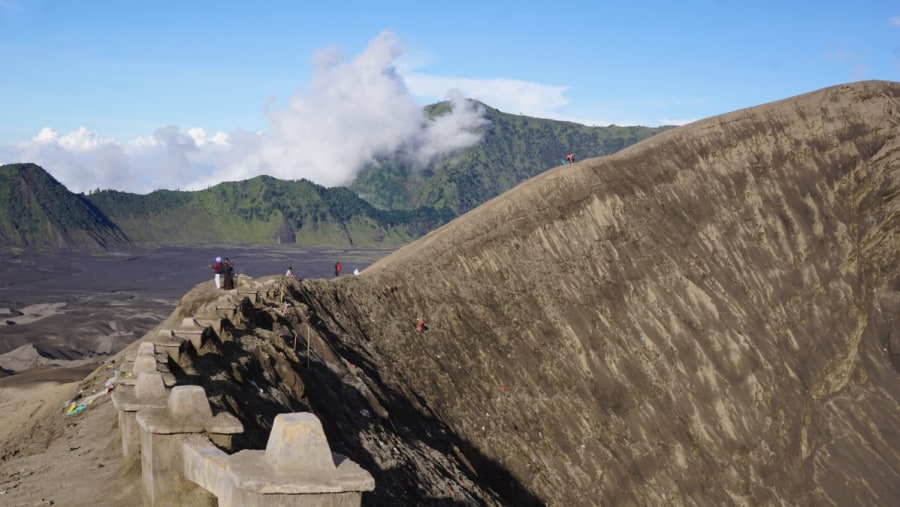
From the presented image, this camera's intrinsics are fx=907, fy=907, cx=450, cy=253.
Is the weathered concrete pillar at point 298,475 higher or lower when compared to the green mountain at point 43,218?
lower

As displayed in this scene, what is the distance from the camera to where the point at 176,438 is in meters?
8.05

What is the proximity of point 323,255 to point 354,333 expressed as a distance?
15526 cm

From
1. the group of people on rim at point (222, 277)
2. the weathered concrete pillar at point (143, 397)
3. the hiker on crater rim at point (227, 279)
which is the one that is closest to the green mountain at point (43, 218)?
the hiker on crater rim at point (227, 279)

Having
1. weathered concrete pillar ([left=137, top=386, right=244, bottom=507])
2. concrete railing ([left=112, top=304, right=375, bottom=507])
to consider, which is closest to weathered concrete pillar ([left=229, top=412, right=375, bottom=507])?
concrete railing ([left=112, top=304, right=375, bottom=507])

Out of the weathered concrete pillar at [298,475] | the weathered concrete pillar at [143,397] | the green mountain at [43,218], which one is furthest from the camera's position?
the green mountain at [43,218]

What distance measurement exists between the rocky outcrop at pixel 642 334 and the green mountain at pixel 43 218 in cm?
14940

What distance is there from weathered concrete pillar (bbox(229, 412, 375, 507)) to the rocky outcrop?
34.5 ft

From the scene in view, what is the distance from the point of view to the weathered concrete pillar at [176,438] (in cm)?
798

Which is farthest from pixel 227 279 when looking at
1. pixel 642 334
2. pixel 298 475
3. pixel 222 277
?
pixel 298 475

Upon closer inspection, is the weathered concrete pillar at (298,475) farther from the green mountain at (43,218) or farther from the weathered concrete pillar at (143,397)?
the green mountain at (43,218)

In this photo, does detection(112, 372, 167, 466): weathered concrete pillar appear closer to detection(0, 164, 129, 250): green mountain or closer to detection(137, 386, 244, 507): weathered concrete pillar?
detection(137, 386, 244, 507): weathered concrete pillar

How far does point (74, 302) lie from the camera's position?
98.8 m

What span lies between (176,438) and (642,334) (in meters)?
38.2

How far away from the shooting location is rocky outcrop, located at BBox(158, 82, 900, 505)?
2653cm
